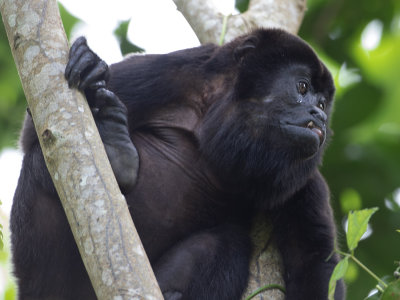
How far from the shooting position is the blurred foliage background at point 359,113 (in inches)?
191

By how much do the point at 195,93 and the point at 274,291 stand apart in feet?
3.52

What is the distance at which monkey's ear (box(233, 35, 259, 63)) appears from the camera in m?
3.48

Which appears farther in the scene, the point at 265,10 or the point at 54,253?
the point at 265,10

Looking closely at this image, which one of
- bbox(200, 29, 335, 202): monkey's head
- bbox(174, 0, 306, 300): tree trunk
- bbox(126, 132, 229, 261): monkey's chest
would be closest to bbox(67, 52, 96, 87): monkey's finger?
bbox(126, 132, 229, 261): monkey's chest

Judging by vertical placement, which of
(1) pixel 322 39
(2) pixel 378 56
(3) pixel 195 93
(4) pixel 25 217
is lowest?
(2) pixel 378 56

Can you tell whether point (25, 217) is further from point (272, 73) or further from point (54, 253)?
point (272, 73)

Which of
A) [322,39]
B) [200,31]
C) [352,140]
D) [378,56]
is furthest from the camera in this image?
[378,56]

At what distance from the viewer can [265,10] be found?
14.1 ft

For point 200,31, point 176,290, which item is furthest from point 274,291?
point 200,31

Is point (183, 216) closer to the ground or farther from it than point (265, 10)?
closer to the ground

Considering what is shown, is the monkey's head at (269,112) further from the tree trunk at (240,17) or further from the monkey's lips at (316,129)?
the tree trunk at (240,17)

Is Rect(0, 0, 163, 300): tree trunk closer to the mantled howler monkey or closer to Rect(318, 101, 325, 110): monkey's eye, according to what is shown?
the mantled howler monkey

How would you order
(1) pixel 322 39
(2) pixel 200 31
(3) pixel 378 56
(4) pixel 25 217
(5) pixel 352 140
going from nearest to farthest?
(4) pixel 25 217 → (2) pixel 200 31 → (5) pixel 352 140 → (1) pixel 322 39 → (3) pixel 378 56

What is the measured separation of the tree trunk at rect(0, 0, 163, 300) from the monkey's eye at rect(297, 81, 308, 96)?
1286 mm
